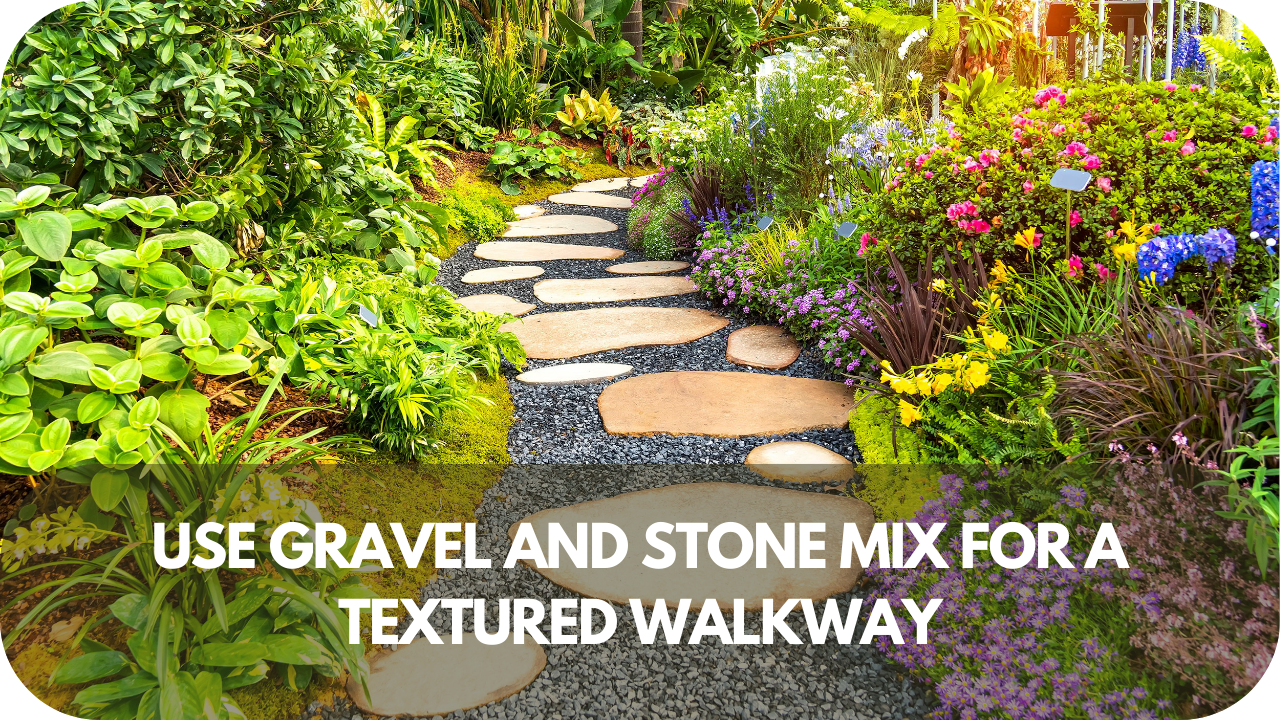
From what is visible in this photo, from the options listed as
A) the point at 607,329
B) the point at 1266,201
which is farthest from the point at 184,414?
the point at 1266,201

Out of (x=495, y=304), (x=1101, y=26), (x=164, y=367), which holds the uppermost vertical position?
(x=1101, y=26)

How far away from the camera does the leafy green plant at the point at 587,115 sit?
7.50m

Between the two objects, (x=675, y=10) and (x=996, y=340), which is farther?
(x=675, y=10)

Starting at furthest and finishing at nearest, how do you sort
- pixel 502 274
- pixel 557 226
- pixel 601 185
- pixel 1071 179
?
pixel 601 185, pixel 557 226, pixel 502 274, pixel 1071 179

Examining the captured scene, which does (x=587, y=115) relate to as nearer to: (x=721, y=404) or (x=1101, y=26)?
(x=1101, y=26)

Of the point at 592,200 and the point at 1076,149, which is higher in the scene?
the point at 1076,149

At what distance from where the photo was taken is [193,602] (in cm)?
179

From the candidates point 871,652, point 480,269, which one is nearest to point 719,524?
point 871,652

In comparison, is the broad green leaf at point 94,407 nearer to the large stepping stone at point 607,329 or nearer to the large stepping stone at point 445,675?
the large stepping stone at point 445,675

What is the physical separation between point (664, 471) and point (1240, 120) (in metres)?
2.34

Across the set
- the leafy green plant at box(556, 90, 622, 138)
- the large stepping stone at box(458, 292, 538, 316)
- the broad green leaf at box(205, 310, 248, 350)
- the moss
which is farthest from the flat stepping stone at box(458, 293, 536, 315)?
the leafy green plant at box(556, 90, 622, 138)

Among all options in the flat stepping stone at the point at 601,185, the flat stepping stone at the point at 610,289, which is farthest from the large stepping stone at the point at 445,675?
the flat stepping stone at the point at 601,185

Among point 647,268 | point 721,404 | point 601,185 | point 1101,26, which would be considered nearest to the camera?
point 721,404

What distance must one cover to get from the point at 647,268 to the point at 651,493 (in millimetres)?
2717
